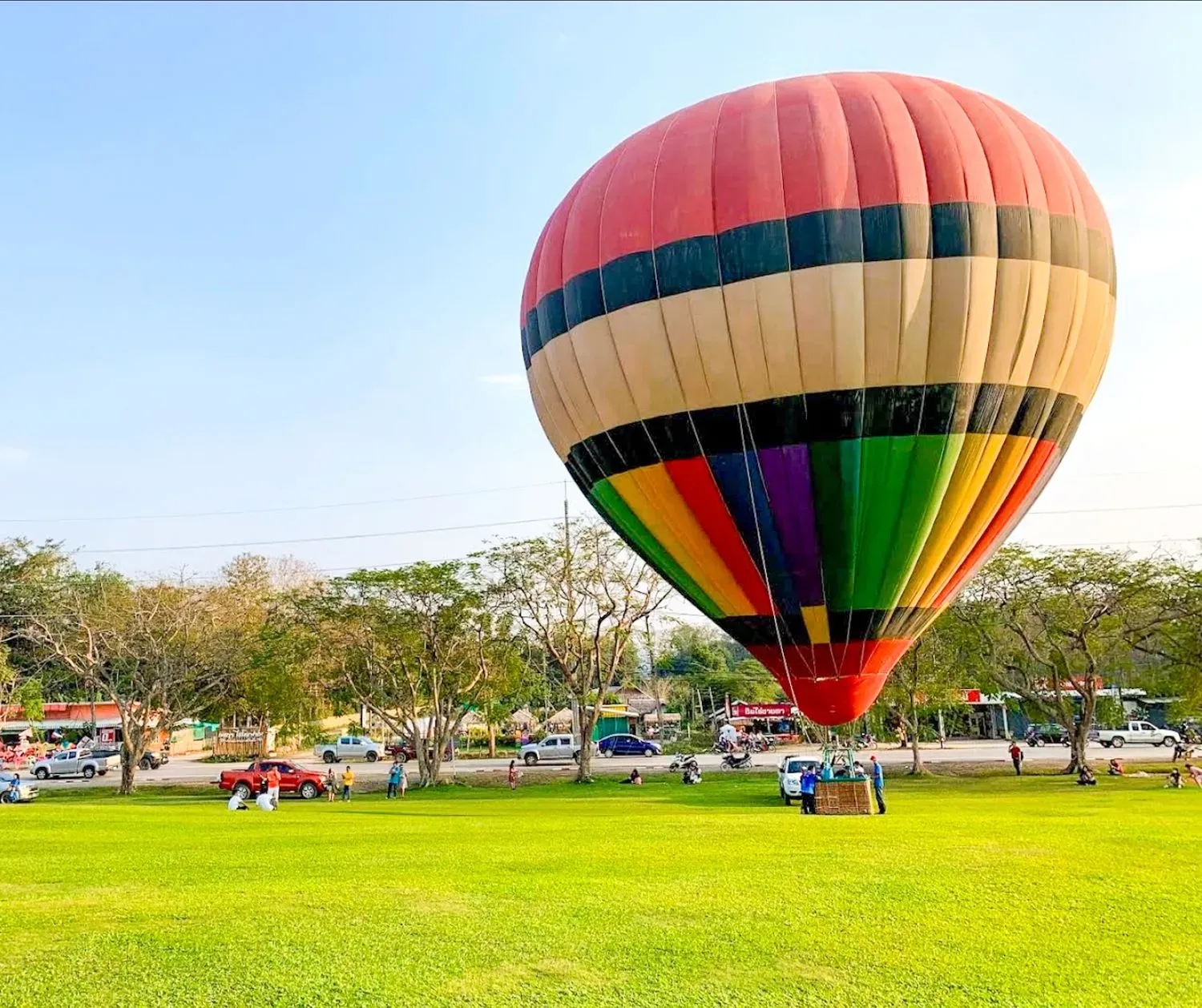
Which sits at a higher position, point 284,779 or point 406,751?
point 284,779

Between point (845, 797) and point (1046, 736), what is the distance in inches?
1573

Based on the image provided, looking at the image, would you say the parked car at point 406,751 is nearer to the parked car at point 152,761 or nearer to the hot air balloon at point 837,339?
the parked car at point 152,761

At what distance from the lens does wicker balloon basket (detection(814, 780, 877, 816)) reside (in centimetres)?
1647

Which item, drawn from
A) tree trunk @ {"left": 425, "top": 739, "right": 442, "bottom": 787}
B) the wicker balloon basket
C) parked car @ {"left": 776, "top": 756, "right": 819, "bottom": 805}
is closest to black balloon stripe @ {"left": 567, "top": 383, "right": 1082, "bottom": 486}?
the wicker balloon basket

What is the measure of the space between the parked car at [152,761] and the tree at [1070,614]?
120 ft

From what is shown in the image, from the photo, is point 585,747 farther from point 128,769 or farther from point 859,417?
point 859,417

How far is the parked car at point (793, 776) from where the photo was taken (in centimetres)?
2434

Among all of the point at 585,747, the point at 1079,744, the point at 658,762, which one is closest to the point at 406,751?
the point at 658,762

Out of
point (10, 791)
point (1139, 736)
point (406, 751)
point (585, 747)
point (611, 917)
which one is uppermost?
point (611, 917)

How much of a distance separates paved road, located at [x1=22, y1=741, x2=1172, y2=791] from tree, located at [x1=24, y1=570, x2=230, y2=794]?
3169 millimetres

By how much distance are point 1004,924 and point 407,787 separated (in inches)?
1066

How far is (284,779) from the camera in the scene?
2927 centimetres

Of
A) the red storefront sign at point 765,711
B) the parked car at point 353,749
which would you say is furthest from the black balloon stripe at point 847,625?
the red storefront sign at point 765,711

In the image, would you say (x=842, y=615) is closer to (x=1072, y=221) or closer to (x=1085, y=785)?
(x=1072, y=221)
